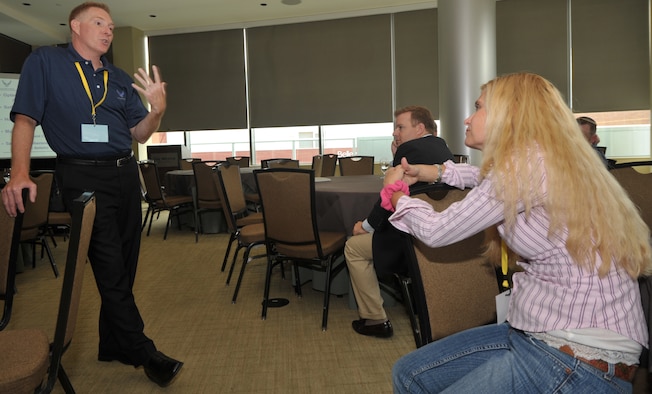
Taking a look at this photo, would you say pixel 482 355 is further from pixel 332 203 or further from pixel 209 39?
pixel 209 39

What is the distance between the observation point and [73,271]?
1.12 metres

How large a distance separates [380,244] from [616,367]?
42.5 inches

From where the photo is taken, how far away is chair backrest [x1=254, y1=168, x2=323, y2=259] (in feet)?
8.92

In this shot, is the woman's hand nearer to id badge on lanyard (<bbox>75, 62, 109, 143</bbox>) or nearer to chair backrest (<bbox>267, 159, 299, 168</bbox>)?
id badge on lanyard (<bbox>75, 62, 109, 143</bbox>)

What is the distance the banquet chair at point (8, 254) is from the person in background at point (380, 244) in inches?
48.7

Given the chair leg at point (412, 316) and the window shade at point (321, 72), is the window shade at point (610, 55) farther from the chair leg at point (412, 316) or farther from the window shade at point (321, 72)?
the chair leg at point (412, 316)

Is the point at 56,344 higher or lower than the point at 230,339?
higher

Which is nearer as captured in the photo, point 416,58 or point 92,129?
point 92,129

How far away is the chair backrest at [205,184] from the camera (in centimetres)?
547

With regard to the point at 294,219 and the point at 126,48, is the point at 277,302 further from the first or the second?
the point at 126,48

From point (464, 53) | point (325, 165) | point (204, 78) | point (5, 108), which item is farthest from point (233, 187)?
point (204, 78)

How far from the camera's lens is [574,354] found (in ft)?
3.10

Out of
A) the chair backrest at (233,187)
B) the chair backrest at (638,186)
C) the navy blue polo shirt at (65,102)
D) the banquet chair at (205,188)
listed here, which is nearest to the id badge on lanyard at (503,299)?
the chair backrest at (638,186)

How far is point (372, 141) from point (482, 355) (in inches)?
345
